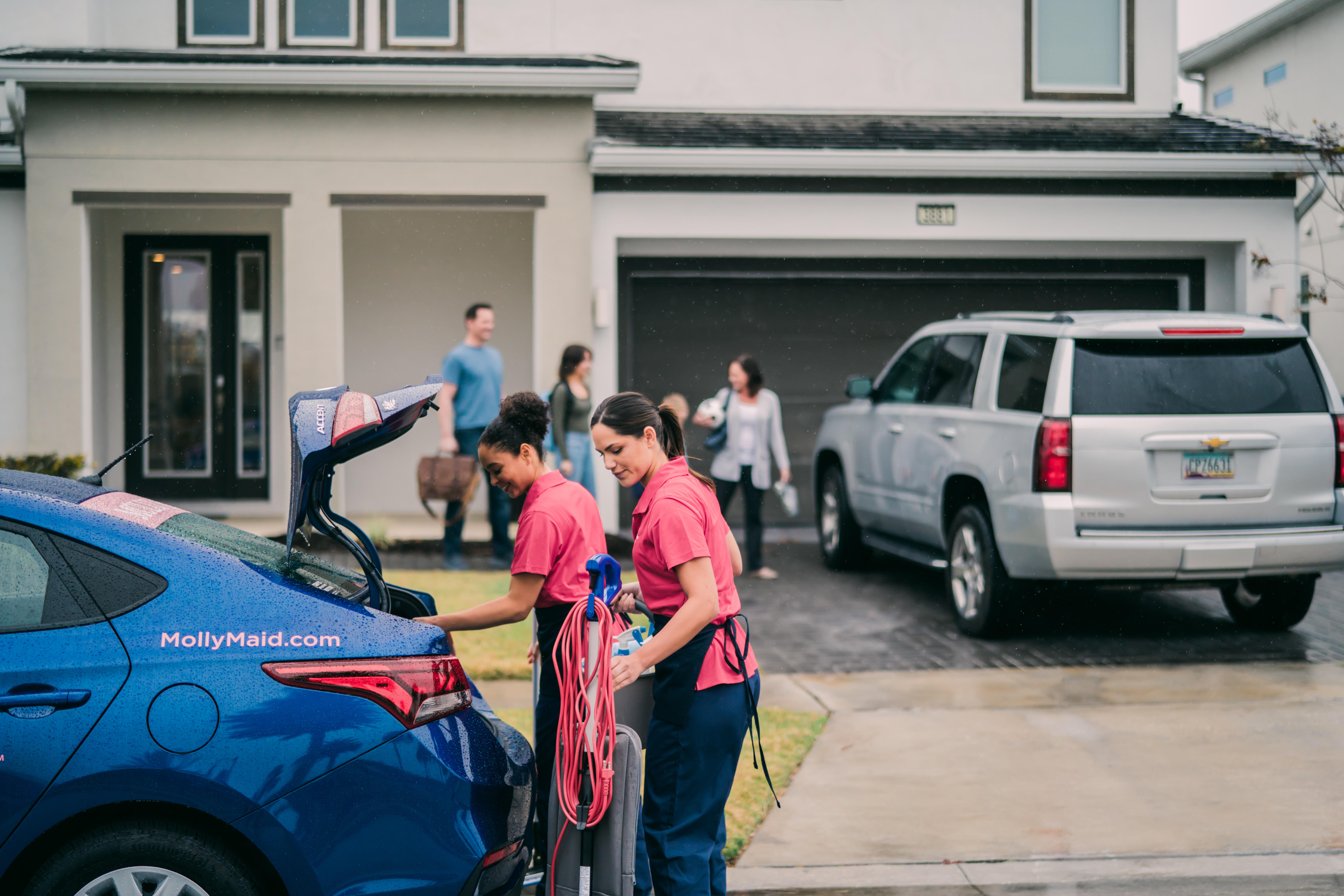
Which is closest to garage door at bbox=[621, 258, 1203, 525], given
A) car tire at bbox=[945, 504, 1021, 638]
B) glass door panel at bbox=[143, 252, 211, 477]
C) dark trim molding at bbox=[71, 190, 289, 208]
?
dark trim molding at bbox=[71, 190, 289, 208]

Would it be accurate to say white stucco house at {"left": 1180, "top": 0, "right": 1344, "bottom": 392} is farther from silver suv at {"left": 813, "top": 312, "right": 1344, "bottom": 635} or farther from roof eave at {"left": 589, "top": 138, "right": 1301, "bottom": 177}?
silver suv at {"left": 813, "top": 312, "right": 1344, "bottom": 635}

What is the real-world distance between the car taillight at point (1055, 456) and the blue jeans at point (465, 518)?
447 cm

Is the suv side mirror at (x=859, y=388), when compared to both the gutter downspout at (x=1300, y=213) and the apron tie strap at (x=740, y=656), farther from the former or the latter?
the apron tie strap at (x=740, y=656)

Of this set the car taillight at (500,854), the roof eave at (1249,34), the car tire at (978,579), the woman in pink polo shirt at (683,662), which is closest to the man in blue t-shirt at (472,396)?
the car tire at (978,579)

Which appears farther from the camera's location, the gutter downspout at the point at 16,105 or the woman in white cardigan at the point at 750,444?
the gutter downspout at the point at 16,105

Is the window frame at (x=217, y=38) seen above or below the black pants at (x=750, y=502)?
above

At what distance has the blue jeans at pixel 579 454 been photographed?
9.52 m

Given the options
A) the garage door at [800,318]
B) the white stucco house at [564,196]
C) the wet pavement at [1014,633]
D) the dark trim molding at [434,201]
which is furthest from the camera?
the garage door at [800,318]

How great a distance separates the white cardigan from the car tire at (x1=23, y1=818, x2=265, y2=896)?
23.1 feet

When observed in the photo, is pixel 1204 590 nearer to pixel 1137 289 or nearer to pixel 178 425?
pixel 1137 289

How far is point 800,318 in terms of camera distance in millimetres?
12844

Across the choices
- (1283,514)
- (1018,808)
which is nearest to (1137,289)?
(1283,514)

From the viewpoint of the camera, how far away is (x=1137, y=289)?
13102 mm

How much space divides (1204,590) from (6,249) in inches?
421
